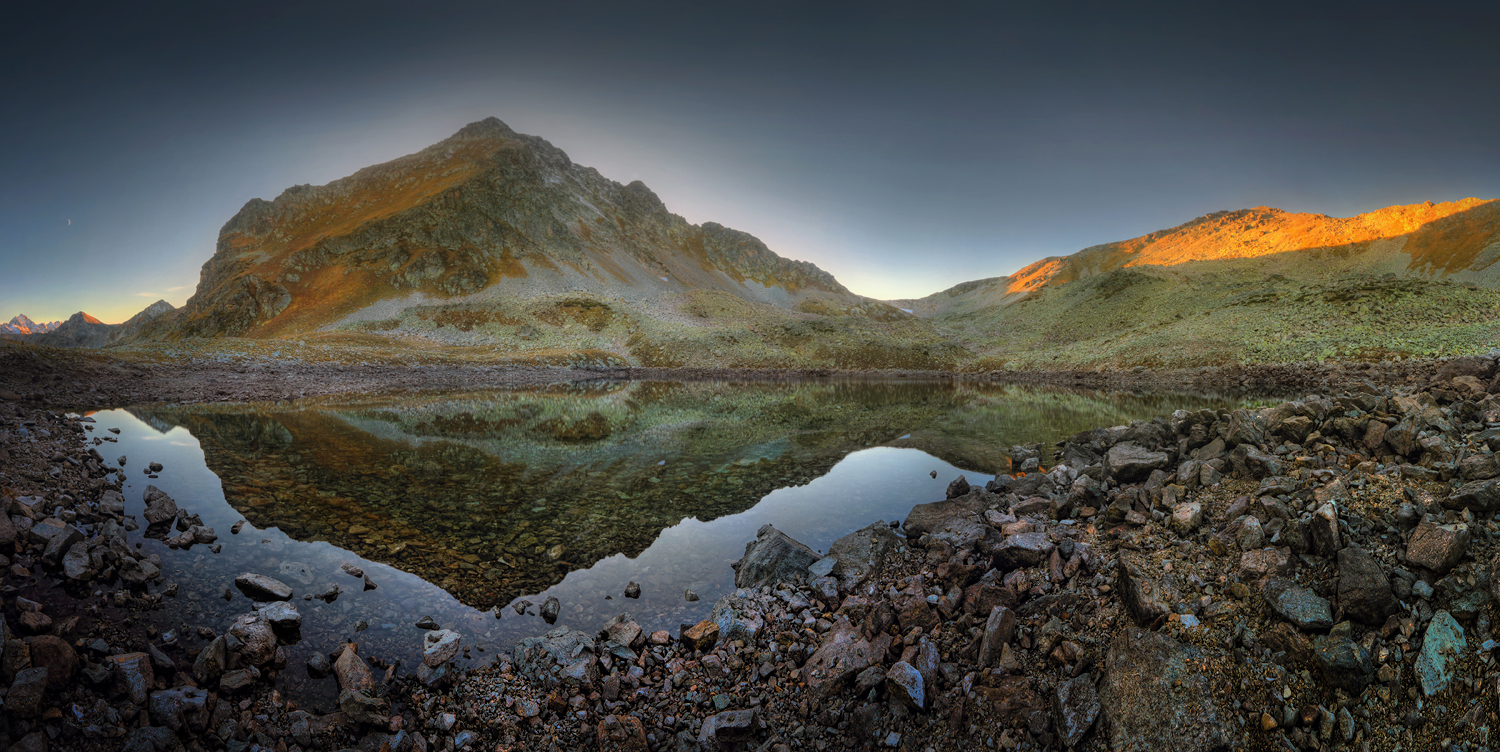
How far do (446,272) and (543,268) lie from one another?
24.3 metres

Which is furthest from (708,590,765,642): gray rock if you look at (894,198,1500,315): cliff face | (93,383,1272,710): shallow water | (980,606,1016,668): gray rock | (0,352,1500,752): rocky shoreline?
(894,198,1500,315): cliff face

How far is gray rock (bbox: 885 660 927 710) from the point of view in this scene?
5246 mm

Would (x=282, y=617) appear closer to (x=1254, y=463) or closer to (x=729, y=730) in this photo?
(x=729, y=730)

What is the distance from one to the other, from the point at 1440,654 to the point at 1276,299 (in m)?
106

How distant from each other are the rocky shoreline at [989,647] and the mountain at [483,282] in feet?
276

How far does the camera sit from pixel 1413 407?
8.41 meters

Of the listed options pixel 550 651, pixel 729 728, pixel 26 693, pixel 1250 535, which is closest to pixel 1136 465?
pixel 1250 535

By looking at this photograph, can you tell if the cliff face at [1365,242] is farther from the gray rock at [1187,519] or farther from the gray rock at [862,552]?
the gray rock at [862,552]

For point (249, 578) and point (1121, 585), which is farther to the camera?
point (249, 578)

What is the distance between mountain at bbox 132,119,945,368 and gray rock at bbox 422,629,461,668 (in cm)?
8381

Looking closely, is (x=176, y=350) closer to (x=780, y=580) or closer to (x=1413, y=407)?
(x=780, y=580)

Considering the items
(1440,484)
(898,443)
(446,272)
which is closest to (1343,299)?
(898,443)

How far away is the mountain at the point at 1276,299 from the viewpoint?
179 feet

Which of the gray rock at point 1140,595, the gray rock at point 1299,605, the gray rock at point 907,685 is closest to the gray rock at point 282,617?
the gray rock at point 907,685
